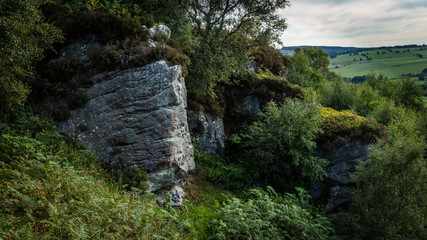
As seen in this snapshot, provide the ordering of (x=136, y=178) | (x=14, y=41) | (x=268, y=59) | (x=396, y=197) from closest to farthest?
(x=14, y=41), (x=136, y=178), (x=396, y=197), (x=268, y=59)

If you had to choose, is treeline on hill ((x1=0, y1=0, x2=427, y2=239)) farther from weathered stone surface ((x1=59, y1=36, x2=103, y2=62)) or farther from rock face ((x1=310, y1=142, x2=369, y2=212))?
rock face ((x1=310, y1=142, x2=369, y2=212))

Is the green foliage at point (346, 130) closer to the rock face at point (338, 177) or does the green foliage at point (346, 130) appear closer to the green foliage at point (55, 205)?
the rock face at point (338, 177)

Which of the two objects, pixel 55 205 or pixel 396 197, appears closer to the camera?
pixel 55 205

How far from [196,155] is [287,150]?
5.31 m

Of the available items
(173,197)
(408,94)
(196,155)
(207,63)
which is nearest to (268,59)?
(207,63)

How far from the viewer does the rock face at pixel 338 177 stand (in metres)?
15.3

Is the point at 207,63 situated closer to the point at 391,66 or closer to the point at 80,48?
the point at 80,48

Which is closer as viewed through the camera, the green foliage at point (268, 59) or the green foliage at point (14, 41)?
the green foliage at point (14, 41)

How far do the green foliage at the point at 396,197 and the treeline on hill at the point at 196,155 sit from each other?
1.9 inches

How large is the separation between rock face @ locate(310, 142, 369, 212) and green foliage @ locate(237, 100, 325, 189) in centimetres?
179

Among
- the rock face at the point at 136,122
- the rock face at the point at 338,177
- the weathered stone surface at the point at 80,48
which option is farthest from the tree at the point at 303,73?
the weathered stone surface at the point at 80,48

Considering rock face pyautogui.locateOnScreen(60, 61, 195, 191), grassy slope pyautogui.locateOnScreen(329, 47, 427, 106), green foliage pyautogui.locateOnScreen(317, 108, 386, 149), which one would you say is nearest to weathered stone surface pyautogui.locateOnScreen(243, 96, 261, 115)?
green foliage pyautogui.locateOnScreen(317, 108, 386, 149)

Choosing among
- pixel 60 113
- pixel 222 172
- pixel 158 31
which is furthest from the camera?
pixel 222 172

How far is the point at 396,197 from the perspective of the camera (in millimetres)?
11227
